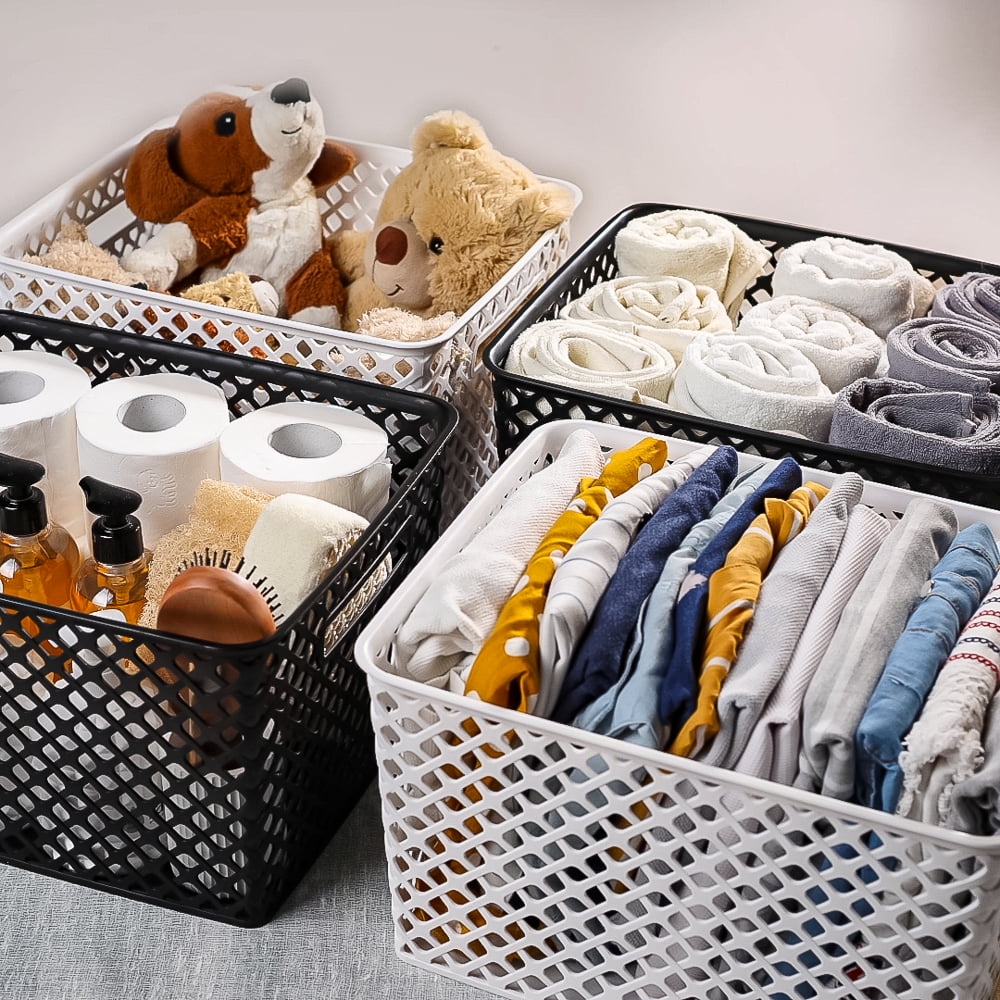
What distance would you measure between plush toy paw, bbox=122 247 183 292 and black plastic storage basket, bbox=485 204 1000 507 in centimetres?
33

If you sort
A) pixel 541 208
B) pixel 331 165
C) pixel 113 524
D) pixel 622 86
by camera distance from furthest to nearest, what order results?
pixel 622 86, pixel 331 165, pixel 541 208, pixel 113 524

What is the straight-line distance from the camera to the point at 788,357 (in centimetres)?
94

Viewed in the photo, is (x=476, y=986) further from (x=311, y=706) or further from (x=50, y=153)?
(x=50, y=153)

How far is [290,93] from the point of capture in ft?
3.76

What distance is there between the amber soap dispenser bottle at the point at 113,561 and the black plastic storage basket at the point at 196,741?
28 millimetres

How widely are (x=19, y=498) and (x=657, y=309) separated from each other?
1.62 feet

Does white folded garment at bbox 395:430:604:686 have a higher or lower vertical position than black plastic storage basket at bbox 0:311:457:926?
higher

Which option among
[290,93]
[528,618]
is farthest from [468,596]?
[290,93]

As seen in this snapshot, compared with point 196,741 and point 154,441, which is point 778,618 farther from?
point 154,441

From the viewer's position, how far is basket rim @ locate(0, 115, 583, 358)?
952mm

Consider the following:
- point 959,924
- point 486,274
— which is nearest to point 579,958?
point 959,924

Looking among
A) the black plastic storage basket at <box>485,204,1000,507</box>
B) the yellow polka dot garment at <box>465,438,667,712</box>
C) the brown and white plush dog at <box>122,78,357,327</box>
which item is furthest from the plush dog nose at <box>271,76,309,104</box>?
the yellow polka dot garment at <box>465,438,667,712</box>

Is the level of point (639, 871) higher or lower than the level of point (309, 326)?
lower

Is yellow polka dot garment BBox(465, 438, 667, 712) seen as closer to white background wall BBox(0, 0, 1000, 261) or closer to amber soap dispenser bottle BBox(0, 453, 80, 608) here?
amber soap dispenser bottle BBox(0, 453, 80, 608)
